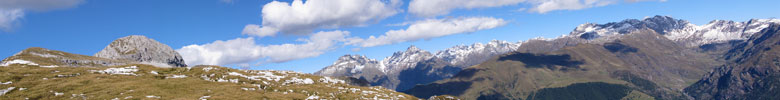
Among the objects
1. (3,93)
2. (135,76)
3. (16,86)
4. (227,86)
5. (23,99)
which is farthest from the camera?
(135,76)

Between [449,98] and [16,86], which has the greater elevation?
[16,86]

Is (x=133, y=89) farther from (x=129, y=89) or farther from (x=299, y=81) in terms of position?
(x=299, y=81)

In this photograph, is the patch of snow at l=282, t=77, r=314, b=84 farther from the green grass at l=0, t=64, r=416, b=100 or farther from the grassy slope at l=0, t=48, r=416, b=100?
the green grass at l=0, t=64, r=416, b=100

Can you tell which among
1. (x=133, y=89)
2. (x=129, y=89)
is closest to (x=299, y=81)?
(x=133, y=89)

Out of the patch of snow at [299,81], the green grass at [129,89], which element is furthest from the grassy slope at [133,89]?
the patch of snow at [299,81]

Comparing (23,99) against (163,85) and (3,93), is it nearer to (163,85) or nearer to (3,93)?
(3,93)

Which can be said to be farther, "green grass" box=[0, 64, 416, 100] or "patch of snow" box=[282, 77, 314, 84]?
"patch of snow" box=[282, 77, 314, 84]

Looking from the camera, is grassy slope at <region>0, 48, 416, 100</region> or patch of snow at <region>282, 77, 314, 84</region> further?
patch of snow at <region>282, 77, 314, 84</region>

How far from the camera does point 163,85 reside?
64375 millimetres

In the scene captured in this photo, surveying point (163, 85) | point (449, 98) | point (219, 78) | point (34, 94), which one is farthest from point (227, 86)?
point (449, 98)

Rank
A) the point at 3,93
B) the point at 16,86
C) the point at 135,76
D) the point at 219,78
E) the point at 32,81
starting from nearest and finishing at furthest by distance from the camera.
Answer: the point at 3,93, the point at 16,86, the point at 32,81, the point at 135,76, the point at 219,78

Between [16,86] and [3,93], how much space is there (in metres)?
3.78

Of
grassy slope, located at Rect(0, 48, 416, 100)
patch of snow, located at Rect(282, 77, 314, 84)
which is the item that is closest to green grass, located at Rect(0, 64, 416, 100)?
grassy slope, located at Rect(0, 48, 416, 100)

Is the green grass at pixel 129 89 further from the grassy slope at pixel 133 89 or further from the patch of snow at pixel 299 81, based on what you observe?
the patch of snow at pixel 299 81
